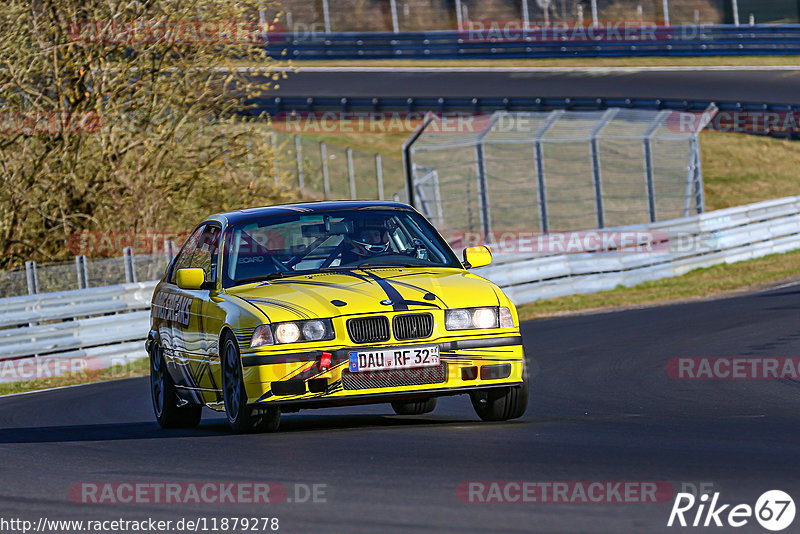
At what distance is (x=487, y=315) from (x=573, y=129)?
679 inches

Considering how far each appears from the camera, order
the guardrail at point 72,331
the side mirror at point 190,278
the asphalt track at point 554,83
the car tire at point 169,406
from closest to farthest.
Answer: the side mirror at point 190,278
the car tire at point 169,406
the guardrail at point 72,331
the asphalt track at point 554,83

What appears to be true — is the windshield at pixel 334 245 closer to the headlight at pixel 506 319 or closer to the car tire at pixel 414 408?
the headlight at pixel 506 319

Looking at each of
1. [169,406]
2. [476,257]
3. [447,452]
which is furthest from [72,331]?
[447,452]

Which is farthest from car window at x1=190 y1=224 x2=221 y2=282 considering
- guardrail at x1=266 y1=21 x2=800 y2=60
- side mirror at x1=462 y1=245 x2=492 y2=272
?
guardrail at x1=266 y1=21 x2=800 y2=60

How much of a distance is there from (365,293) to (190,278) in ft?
4.66

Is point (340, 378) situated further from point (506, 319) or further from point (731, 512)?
point (731, 512)

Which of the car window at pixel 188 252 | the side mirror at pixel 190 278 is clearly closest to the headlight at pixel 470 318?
the side mirror at pixel 190 278

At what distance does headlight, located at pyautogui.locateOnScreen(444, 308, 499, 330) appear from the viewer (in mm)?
8086

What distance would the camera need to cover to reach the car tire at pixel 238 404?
8.18 m

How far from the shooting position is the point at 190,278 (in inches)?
352

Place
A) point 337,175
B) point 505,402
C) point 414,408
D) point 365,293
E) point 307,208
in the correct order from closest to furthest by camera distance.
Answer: point 365,293
point 505,402
point 307,208
point 414,408
point 337,175

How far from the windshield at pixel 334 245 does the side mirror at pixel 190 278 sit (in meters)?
0.18

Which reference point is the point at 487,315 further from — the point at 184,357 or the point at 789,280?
the point at 789,280

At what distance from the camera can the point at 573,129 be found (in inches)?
986
